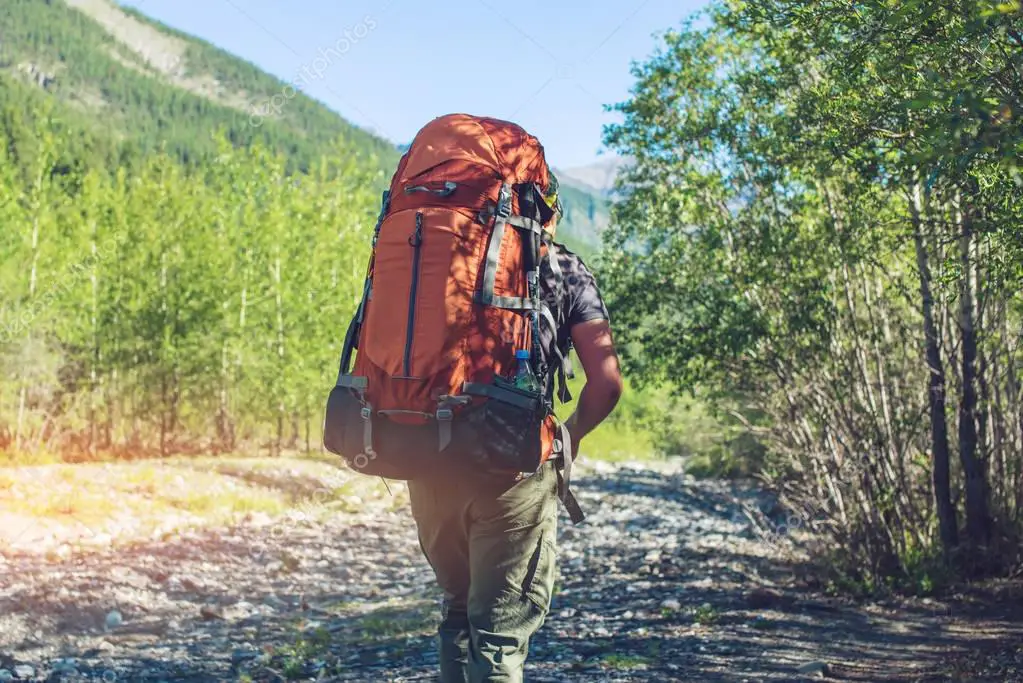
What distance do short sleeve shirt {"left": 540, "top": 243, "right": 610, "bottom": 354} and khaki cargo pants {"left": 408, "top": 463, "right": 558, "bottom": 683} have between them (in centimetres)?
51

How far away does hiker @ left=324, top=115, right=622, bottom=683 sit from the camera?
309 centimetres

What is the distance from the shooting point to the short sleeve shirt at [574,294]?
3.28 metres

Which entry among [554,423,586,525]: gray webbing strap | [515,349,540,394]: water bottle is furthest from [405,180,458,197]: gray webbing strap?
[554,423,586,525]: gray webbing strap

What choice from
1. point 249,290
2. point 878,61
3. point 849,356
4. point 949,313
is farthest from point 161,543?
point 249,290

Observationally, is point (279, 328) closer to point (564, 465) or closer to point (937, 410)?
point (937, 410)

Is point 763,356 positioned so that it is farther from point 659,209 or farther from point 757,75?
point 757,75

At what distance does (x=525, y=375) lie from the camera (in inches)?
122

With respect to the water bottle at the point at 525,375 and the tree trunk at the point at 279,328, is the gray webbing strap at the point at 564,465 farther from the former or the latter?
the tree trunk at the point at 279,328

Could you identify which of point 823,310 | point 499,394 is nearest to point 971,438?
point 823,310

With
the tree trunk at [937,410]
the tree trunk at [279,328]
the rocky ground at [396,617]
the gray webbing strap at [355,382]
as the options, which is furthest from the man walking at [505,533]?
the tree trunk at [279,328]

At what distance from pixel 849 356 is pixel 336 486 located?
14394mm

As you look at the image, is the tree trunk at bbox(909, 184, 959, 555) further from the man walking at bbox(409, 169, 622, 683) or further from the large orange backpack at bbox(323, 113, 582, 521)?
the large orange backpack at bbox(323, 113, 582, 521)

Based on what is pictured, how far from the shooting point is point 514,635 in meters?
3.20

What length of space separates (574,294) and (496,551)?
0.91 m
